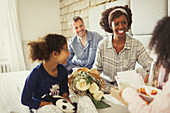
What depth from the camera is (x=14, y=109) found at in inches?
53.7

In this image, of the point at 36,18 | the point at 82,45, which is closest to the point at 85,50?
the point at 82,45

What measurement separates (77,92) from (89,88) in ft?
0.34

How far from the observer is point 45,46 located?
124cm

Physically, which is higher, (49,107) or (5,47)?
(5,47)

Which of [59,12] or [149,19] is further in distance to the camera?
[59,12]

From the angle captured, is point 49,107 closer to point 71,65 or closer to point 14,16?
point 71,65

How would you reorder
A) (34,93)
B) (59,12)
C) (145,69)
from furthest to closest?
(59,12) → (145,69) → (34,93)

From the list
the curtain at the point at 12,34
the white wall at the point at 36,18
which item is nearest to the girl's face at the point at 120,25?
the curtain at the point at 12,34

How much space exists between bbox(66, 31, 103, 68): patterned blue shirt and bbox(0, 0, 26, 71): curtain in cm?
162

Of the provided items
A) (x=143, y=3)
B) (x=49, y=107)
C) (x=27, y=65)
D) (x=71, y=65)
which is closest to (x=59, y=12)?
(x=27, y=65)

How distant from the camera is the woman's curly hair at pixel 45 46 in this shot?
123 cm

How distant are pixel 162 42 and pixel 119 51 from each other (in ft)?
3.59

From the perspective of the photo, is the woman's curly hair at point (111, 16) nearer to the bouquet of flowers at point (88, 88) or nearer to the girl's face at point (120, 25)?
the girl's face at point (120, 25)

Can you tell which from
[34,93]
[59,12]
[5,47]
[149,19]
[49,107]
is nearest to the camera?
[49,107]
